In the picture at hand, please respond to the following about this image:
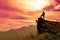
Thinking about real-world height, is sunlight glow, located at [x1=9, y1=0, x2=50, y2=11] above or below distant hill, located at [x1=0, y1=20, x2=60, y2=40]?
above

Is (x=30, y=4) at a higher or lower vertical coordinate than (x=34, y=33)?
higher

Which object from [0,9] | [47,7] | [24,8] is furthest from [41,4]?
[0,9]

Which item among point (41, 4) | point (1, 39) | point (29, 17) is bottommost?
point (1, 39)

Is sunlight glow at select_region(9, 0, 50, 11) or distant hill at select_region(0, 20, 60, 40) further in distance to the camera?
sunlight glow at select_region(9, 0, 50, 11)

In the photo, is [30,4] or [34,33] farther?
[30,4]

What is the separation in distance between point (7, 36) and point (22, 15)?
1.18ft

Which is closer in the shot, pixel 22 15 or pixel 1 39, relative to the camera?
pixel 1 39

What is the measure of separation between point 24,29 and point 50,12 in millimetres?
418

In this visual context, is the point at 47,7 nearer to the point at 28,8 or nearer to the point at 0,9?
the point at 28,8

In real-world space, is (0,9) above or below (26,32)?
above

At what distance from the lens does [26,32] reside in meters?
2.13

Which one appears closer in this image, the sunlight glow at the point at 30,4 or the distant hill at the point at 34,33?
the distant hill at the point at 34,33

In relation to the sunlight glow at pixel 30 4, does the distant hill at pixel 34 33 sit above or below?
below

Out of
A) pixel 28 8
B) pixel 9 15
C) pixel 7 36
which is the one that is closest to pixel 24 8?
pixel 28 8
